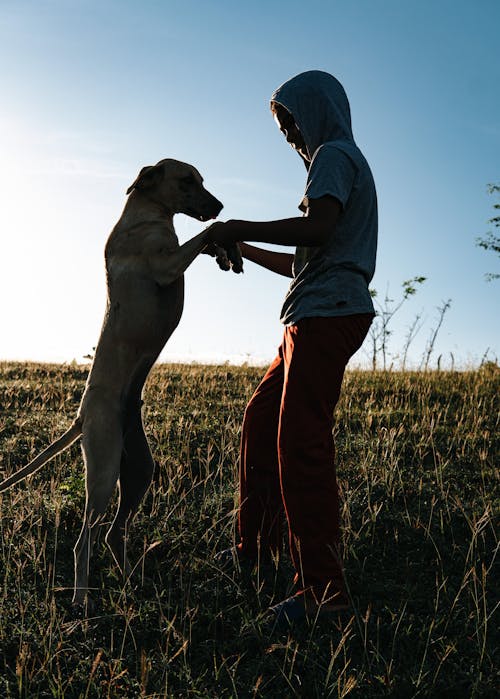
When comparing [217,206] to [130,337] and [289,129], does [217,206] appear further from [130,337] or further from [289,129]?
[130,337]

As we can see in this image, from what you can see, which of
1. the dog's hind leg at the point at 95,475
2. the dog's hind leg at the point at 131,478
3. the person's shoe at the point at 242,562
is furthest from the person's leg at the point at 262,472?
the dog's hind leg at the point at 95,475

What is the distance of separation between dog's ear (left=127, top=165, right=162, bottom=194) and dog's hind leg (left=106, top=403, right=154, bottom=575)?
1223 mm

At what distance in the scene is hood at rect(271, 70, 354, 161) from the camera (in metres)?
3.21

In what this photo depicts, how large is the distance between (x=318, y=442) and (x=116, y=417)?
3.54 ft

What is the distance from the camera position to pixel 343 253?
3162 millimetres

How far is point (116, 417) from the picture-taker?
3480 millimetres

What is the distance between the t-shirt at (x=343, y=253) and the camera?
3.06 metres

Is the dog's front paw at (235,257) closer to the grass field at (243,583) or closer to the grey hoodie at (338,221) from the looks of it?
the grey hoodie at (338,221)

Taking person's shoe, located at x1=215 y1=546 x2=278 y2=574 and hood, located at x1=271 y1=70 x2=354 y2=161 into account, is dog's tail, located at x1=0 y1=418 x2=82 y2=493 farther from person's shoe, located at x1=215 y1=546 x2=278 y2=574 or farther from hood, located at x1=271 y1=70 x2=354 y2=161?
hood, located at x1=271 y1=70 x2=354 y2=161

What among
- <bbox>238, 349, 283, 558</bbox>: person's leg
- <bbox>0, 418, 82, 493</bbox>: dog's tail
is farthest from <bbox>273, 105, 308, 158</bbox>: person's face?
<bbox>0, 418, 82, 493</bbox>: dog's tail

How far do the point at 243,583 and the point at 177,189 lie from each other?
88.4 inches

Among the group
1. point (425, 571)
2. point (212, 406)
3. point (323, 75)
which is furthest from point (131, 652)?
point (212, 406)

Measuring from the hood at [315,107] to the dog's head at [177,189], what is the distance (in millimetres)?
749

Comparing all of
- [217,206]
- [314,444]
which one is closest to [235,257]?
[217,206]
